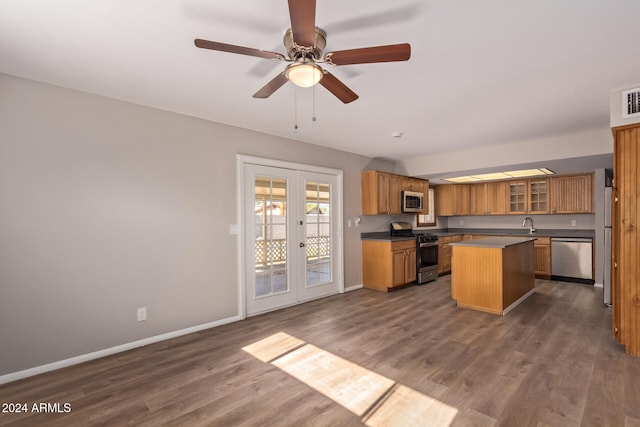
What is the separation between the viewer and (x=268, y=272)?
4.18 metres

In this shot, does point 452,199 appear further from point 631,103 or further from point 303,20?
point 303,20

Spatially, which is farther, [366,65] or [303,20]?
[366,65]

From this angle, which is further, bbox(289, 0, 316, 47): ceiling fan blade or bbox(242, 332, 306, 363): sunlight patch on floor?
bbox(242, 332, 306, 363): sunlight patch on floor

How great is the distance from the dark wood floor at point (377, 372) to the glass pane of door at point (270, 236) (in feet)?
1.64

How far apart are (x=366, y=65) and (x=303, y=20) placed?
1.06m

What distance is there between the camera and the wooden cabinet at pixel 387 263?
5230 mm

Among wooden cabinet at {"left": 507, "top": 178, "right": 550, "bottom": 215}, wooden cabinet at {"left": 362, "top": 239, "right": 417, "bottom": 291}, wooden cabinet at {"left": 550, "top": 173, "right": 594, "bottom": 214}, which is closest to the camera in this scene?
wooden cabinet at {"left": 362, "top": 239, "right": 417, "bottom": 291}

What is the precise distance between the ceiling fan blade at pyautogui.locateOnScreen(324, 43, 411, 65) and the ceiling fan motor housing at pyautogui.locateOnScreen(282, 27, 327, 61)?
11cm

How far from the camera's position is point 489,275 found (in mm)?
4047

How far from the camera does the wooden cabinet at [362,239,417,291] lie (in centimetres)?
523

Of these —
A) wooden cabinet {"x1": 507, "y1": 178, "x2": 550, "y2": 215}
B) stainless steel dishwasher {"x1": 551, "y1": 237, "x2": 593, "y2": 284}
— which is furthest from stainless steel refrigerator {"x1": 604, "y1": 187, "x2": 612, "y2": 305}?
wooden cabinet {"x1": 507, "y1": 178, "x2": 550, "y2": 215}

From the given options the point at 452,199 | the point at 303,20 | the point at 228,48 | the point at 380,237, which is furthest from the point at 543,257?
the point at 228,48

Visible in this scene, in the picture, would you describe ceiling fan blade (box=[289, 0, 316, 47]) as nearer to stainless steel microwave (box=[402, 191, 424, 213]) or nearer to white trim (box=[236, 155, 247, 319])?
white trim (box=[236, 155, 247, 319])

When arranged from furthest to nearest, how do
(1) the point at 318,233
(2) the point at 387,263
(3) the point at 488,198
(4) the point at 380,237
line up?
(3) the point at 488,198, (4) the point at 380,237, (2) the point at 387,263, (1) the point at 318,233
